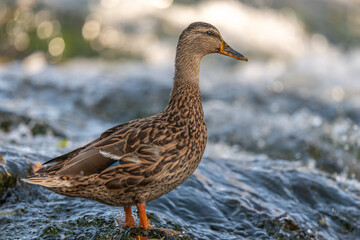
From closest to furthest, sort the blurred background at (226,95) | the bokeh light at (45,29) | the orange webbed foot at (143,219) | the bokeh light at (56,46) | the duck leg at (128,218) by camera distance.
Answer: the orange webbed foot at (143,219) < the duck leg at (128,218) < the blurred background at (226,95) < the bokeh light at (56,46) < the bokeh light at (45,29)

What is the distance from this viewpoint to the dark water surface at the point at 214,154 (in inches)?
176

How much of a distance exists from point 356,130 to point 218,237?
4.69 m

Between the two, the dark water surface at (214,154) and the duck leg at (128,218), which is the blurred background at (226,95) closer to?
the dark water surface at (214,154)

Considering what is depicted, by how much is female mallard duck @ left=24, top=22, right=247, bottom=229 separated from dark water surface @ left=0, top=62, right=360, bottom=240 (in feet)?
1.32

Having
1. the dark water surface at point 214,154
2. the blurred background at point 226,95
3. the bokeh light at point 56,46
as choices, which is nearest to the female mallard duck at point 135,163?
the dark water surface at point 214,154

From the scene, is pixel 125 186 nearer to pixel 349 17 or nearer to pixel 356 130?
pixel 356 130

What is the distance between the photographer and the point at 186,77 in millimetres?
4391

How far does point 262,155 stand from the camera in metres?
7.30

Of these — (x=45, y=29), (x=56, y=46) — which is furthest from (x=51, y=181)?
(x=45, y=29)

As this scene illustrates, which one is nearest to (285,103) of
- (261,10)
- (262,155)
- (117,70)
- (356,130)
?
(356,130)

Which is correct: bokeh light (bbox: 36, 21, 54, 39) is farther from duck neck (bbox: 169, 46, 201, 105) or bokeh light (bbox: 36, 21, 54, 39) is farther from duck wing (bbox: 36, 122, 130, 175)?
duck wing (bbox: 36, 122, 130, 175)

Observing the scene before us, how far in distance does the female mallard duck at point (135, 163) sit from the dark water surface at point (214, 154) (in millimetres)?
404

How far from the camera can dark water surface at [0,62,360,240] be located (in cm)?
448

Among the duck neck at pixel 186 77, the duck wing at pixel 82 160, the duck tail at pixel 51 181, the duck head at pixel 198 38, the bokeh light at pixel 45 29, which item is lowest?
the duck tail at pixel 51 181
